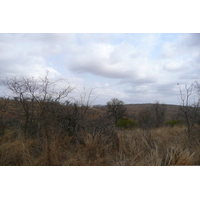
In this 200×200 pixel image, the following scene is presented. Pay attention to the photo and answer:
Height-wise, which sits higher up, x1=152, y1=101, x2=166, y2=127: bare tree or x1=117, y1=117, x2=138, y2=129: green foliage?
x1=152, y1=101, x2=166, y2=127: bare tree

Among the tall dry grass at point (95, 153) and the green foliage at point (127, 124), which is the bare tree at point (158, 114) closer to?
the green foliage at point (127, 124)

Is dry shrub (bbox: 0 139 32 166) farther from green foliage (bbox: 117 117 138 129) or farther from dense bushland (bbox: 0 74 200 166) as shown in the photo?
green foliage (bbox: 117 117 138 129)

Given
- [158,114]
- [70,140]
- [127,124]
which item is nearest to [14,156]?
[70,140]

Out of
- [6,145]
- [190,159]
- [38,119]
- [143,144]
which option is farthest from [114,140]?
[6,145]

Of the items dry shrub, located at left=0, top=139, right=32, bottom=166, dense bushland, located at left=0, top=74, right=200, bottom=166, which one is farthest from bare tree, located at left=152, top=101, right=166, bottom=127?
dry shrub, located at left=0, top=139, right=32, bottom=166

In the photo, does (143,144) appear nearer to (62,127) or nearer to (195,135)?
(195,135)

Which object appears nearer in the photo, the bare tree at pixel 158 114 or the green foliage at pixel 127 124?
the green foliage at pixel 127 124

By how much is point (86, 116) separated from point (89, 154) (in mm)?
1607

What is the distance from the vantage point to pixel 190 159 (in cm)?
350

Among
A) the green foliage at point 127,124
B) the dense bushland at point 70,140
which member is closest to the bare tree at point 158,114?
the green foliage at point 127,124

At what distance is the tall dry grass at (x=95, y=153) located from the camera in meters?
3.38

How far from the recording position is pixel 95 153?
3.85m

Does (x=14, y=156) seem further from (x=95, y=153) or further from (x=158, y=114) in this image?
(x=158, y=114)

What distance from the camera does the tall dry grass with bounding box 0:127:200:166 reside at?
3.38 meters
